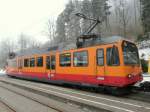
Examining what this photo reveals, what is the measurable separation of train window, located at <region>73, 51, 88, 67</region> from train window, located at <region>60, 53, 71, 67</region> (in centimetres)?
65

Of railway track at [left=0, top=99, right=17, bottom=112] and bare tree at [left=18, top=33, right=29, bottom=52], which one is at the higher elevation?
bare tree at [left=18, top=33, right=29, bottom=52]

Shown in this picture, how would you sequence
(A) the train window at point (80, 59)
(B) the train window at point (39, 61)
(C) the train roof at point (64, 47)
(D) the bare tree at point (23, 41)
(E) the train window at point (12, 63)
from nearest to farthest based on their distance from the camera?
(C) the train roof at point (64, 47) < (A) the train window at point (80, 59) < (B) the train window at point (39, 61) < (E) the train window at point (12, 63) < (D) the bare tree at point (23, 41)

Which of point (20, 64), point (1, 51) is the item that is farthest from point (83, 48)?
point (1, 51)

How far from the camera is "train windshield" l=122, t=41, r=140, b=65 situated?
13164 mm

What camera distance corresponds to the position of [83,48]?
15.4 metres

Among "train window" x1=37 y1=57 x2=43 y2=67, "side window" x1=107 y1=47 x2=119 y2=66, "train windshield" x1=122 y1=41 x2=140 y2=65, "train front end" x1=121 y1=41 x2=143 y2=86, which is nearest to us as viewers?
"train front end" x1=121 y1=41 x2=143 y2=86

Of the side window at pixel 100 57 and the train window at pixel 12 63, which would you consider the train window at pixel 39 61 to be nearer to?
the side window at pixel 100 57

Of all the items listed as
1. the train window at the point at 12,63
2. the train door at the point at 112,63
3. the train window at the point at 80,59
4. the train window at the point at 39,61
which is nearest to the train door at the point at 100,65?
the train door at the point at 112,63

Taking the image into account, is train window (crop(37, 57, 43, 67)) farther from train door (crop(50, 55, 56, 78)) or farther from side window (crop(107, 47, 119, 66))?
side window (crop(107, 47, 119, 66))

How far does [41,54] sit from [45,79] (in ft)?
6.47

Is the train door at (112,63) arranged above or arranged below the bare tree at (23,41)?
below

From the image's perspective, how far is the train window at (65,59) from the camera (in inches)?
662

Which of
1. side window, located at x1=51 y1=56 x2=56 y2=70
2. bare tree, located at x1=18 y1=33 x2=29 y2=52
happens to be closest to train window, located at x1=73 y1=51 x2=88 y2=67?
side window, located at x1=51 y1=56 x2=56 y2=70

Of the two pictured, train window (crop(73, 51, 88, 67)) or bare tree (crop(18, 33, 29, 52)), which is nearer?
train window (crop(73, 51, 88, 67))
